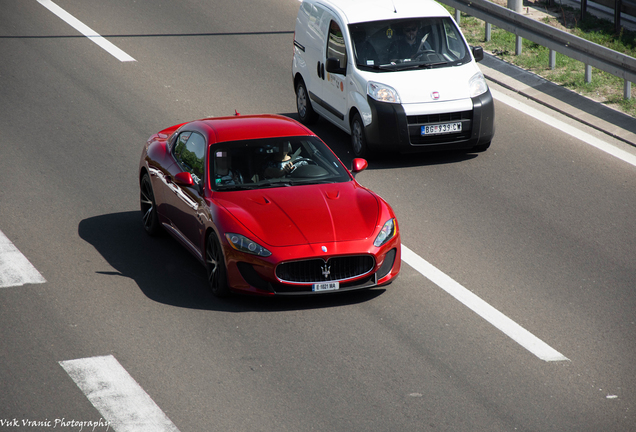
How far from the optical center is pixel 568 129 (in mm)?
14000

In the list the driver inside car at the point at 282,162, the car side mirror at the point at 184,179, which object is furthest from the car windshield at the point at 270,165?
the car side mirror at the point at 184,179

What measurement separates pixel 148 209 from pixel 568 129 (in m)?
6.96

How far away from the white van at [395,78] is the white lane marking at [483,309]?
302 centimetres

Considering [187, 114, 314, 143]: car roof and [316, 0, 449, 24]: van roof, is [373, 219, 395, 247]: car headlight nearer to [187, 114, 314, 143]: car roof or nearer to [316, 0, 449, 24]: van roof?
[187, 114, 314, 143]: car roof

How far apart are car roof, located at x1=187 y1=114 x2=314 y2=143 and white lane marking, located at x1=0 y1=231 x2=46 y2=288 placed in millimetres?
2297

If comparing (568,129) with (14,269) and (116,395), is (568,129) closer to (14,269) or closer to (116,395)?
(14,269)

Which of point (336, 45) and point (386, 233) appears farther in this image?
point (336, 45)

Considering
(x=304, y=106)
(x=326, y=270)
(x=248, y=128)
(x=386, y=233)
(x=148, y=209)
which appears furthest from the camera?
(x=304, y=106)

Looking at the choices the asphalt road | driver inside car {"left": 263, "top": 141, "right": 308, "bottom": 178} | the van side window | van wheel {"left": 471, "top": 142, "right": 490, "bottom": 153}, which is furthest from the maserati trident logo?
the van side window

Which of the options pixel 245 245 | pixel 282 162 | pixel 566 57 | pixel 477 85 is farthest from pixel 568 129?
pixel 245 245

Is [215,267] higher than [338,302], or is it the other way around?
[215,267]

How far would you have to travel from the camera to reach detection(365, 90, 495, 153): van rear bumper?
12.5 metres

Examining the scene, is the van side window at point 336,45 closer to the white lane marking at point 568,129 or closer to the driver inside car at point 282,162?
the white lane marking at point 568,129

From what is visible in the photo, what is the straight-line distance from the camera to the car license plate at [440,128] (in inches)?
492
